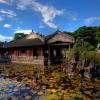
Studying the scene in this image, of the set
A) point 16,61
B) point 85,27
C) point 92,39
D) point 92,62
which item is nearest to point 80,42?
point 92,62

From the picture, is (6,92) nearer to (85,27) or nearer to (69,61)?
(69,61)

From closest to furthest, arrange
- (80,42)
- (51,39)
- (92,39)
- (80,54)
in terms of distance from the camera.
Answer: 1. (80,54)
2. (80,42)
3. (51,39)
4. (92,39)

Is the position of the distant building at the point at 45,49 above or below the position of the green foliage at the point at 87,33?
below

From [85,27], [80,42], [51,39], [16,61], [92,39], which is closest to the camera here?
[80,42]

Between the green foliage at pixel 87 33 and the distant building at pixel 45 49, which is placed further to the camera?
the green foliage at pixel 87 33

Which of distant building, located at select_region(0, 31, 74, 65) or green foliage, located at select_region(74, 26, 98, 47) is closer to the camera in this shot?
distant building, located at select_region(0, 31, 74, 65)

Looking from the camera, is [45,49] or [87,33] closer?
[45,49]

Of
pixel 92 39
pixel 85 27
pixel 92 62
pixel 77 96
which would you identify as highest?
pixel 85 27

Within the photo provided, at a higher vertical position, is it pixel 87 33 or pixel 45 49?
pixel 87 33

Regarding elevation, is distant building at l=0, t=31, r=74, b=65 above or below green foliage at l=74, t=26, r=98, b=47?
→ below

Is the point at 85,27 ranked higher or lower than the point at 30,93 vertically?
higher

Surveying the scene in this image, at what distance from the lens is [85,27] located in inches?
2931

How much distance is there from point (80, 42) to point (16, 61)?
1661cm

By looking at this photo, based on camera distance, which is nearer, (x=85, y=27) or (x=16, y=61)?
(x=16, y=61)
